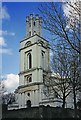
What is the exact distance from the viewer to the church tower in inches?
1082

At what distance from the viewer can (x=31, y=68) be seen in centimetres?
2941

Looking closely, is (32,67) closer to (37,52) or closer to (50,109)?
(37,52)

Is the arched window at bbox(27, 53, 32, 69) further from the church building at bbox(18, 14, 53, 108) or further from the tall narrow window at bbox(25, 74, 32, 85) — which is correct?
the tall narrow window at bbox(25, 74, 32, 85)

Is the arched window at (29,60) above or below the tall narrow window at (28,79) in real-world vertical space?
above

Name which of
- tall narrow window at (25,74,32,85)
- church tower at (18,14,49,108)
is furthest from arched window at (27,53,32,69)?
tall narrow window at (25,74,32,85)

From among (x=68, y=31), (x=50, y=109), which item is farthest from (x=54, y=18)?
(x=50, y=109)

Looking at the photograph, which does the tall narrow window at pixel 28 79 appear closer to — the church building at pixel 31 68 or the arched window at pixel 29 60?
the church building at pixel 31 68

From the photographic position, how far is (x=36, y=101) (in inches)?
1075

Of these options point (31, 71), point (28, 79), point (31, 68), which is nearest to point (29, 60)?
point (31, 68)

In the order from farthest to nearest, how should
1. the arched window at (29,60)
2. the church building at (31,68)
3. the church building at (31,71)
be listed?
the arched window at (29,60) < the church building at (31,68) < the church building at (31,71)

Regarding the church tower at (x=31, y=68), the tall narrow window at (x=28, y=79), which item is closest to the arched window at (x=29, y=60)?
the church tower at (x=31, y=68)

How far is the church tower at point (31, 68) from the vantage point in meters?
27.5

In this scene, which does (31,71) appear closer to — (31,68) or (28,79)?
(31,68)

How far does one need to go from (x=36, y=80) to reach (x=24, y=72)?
2.47 metres
